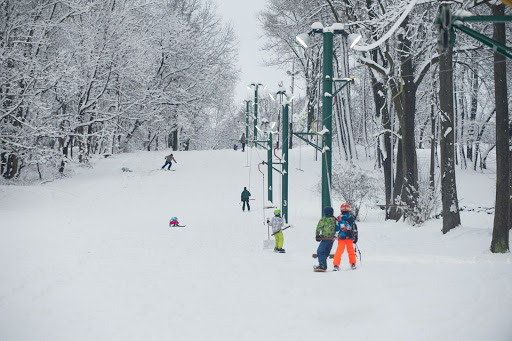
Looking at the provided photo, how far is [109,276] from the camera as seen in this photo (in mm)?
9055

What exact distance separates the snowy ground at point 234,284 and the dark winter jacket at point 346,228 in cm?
70

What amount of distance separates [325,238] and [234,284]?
2110 millimetres

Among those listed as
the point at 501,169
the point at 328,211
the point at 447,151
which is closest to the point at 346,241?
the point at 328,211

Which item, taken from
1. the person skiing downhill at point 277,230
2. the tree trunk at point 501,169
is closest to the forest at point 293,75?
the tree trunk at point 501,169

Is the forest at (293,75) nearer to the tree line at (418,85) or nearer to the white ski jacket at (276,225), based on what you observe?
the tree line at (418,85)

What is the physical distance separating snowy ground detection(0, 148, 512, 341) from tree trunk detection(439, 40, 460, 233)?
1.58 feet

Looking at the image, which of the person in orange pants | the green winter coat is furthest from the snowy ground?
the green winter coat

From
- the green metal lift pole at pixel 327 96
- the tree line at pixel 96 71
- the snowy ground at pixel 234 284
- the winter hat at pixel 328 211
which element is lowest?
the snowy ground at pixel 234 284

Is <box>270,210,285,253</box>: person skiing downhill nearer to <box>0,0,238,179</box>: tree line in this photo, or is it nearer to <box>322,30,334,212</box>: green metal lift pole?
<box>322,30,334,212</box>: green metal lift pole

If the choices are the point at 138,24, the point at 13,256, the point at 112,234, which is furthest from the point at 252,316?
the point at 138,24

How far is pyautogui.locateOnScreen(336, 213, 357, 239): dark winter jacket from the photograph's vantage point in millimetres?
9227

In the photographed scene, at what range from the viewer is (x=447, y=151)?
1322 cm

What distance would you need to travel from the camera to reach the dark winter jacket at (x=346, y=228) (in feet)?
30.3

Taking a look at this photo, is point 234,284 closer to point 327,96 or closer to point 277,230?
point 277,230
